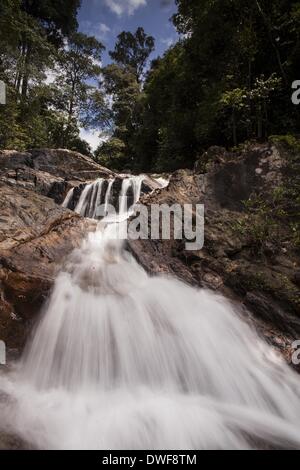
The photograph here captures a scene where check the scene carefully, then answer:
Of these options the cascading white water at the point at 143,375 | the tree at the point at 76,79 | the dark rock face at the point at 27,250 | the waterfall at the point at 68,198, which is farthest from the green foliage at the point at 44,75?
the cascading white water at the point at 143,375

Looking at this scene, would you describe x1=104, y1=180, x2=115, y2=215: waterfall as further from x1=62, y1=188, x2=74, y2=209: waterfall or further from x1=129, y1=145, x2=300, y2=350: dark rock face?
x1=129, y1=145, x2=300, y2=350: dark rock face

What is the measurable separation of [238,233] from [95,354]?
141 inches

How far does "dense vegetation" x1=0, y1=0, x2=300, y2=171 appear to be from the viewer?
32.0ft

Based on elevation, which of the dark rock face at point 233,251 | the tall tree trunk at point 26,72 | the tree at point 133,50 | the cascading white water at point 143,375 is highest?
the tree at point 133,50

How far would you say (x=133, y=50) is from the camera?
28531 mm

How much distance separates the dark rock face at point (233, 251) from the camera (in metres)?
5.16

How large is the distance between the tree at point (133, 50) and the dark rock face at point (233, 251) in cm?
2403

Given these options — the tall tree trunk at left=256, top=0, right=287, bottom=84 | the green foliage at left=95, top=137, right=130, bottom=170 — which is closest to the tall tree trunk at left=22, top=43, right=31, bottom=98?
the green foliage at left=95, top=137, right=130, bottom=170

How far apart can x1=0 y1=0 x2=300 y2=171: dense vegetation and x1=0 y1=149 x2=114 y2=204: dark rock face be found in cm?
254

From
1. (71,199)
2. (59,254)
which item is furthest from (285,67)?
(59,254)

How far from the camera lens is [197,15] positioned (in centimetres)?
1068

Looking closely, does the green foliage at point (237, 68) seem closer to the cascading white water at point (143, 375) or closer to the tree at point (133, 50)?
the cascading white water at point (143, 375)

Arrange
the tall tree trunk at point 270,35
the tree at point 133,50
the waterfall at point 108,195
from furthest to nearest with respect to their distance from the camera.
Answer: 1. the tree at point 133,50
2. the waterfall at point 108,195
3. the tall tree trunk at point 270,35
